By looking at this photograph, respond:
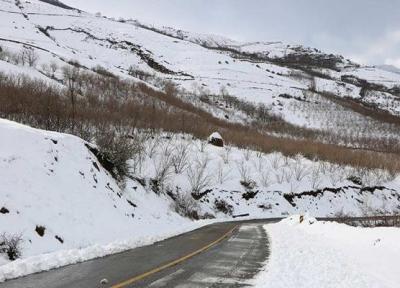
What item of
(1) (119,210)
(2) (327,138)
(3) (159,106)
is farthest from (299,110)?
(1) (119,210)

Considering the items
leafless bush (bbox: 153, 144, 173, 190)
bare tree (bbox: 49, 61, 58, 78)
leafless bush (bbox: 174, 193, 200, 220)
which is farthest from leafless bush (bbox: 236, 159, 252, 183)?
bare tree (bbox: 49, 61, 58, 78)

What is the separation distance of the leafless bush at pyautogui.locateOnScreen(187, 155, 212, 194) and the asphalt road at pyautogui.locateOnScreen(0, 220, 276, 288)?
100ft

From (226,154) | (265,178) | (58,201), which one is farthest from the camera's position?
(226,154)

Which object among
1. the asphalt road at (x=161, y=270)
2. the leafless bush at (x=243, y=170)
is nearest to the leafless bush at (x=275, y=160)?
the leafless bush at (x=243, y=170)

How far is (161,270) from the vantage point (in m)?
10.8

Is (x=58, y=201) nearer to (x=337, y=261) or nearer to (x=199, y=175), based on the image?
(x=337, y=261)

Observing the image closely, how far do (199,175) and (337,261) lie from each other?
33.2m

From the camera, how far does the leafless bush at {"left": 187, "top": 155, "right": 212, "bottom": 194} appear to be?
153 feet

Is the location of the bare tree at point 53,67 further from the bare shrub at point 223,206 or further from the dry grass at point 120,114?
the bare shrub at point 223,206

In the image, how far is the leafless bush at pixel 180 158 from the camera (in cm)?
4745

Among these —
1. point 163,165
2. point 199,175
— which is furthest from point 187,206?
point 199,175

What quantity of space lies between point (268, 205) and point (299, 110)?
60651 millimetres

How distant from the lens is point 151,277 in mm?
9820

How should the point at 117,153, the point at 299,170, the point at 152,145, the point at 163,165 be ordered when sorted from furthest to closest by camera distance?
the point at 299,170, the point at 152,145, the point at 163,165, the point at 117,153
